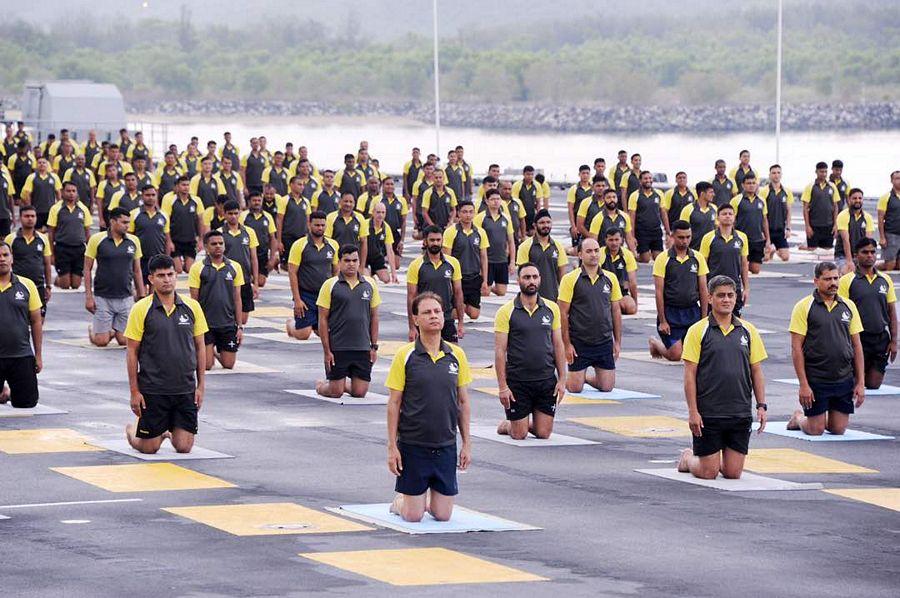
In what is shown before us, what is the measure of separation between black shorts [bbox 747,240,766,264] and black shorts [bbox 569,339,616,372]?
13352 millimetres

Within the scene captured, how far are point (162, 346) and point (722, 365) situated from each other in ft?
15.9

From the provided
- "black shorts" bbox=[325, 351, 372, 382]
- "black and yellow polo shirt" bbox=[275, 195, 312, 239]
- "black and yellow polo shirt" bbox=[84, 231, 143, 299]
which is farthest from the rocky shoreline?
"black shorts" bbox=[325, 351, 372, 382]

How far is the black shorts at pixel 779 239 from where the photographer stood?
37909mm

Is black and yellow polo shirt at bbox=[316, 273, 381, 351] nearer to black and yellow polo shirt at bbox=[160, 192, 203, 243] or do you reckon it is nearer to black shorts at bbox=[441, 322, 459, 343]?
black shorts at bbox=[441, 322, 459, 343]

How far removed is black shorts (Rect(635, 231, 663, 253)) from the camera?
3619cm

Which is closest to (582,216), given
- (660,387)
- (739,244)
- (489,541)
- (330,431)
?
(739,244)

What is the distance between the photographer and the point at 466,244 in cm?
2744

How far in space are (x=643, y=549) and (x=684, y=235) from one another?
1099 centimetres

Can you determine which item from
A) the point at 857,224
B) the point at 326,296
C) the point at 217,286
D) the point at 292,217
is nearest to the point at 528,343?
the point at 326,296

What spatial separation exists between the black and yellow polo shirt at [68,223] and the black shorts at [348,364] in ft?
38.3

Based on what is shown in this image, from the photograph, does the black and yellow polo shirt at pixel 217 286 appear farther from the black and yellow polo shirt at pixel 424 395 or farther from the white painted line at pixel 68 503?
the black and yellow polo shirt at pixel 424 395

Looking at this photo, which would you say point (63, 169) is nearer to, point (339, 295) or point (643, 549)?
point (339, 295)

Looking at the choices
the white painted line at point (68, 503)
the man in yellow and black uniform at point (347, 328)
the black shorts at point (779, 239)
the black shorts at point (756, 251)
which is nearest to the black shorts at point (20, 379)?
the man in yellow and black uniform at point (347, 328)

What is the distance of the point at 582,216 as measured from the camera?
3303cm
